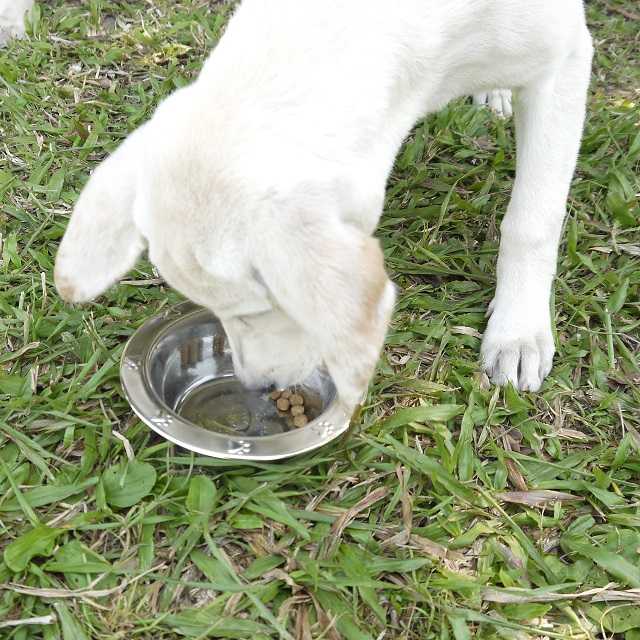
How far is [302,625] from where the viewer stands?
242cm

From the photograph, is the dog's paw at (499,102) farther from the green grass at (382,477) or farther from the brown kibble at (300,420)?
Result: the brown kibble at (300,420)

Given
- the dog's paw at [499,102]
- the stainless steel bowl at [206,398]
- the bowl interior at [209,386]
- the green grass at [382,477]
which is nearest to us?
the green grass at [382,477]

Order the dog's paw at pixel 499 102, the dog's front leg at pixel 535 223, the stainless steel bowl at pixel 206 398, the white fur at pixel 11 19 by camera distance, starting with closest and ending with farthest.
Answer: the stainless steel bowl at pixel 206 398 → the dog's front leg at pixel 535 223 → the dog's paw at pixel 499 102 → the white fur at pixel 11 19

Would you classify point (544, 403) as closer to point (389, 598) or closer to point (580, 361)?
point (580, 361)

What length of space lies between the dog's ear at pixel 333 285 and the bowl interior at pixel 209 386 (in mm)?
815

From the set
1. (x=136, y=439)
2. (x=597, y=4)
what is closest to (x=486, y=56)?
(x=136, y=439)

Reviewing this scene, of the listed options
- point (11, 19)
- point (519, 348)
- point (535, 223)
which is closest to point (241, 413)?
point (519, 348)

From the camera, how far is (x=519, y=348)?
3.16 m

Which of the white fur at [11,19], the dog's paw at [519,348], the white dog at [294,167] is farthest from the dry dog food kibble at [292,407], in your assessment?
the white fur at [11,19]

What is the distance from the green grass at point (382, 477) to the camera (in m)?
→ 2.46

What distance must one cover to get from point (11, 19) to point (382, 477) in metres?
3.57

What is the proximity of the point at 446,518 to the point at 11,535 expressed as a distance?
4.32 feet

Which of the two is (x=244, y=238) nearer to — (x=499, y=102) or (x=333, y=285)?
(x=333, y=285)

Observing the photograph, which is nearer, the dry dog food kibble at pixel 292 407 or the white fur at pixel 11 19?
the dry dog food kibble at pixel 292 407
